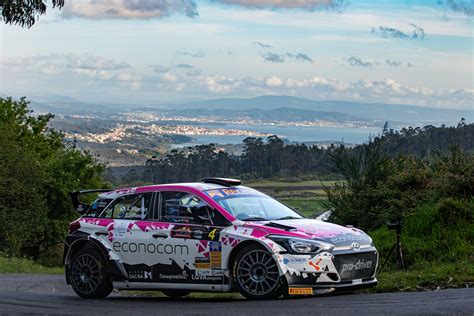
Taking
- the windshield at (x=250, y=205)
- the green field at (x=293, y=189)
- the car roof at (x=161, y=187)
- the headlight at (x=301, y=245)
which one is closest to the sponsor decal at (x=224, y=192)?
the windshield at (x=250, y=205)

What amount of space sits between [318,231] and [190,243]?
1.75 m

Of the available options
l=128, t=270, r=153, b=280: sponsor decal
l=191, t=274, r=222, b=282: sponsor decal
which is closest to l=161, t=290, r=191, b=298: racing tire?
l=128, t=270, r=153, b=280: sponsor decal

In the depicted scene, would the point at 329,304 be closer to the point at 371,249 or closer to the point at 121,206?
the point at 371,249

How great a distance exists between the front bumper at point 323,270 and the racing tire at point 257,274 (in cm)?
16

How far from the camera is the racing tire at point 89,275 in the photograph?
12562 millimetres

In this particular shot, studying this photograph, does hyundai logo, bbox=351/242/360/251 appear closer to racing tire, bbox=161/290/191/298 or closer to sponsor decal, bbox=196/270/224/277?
A: sponsor decal, bbox=196/270/224/277

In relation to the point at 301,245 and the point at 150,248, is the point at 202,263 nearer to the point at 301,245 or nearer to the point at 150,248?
the point at 150,248

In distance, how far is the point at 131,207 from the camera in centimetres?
1262

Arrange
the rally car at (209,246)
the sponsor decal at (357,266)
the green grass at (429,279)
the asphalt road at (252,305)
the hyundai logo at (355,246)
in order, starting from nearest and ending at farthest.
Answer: the asphalt road at (252,305) → the rally car at (209,246) → the sponsor decal at (357,266) → the hyundai logo at (355,246) → the green grass at (429,279)

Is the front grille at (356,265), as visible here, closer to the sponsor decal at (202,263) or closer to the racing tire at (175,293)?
the sponsor decal at (202,263)

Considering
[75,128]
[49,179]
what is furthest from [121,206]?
[75,128]

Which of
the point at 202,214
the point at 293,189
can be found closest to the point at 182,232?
the point at 202,214

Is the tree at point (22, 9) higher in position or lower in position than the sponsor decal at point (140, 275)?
higher

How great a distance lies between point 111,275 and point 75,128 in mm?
177810
